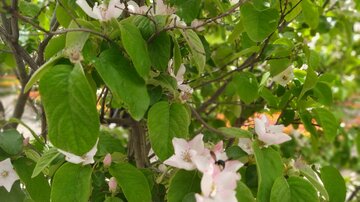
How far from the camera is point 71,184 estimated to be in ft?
2.46

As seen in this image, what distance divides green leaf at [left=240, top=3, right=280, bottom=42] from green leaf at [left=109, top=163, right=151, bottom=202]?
304 millimetres

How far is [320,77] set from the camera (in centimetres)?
108

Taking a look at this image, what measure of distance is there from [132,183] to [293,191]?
246 millimetres

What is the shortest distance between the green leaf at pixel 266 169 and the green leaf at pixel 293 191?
11mm

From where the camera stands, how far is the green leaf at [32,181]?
0.83m

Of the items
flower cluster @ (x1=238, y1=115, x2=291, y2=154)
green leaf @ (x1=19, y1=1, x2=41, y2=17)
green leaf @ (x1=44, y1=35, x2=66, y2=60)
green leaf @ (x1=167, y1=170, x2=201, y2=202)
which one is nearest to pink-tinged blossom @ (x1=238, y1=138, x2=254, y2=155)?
flower cluster @ (x1=238, y1=115, x2=291, y2=154)

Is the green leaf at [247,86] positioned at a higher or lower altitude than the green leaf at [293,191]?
lower

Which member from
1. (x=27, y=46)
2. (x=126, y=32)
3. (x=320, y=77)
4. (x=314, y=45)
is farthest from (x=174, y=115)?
(x=314, y=45)

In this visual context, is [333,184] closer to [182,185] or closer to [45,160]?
[182,185]

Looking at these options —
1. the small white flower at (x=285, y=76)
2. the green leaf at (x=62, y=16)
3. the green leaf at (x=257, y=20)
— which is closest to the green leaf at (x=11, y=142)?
the green leaf at (x=62, y=16)

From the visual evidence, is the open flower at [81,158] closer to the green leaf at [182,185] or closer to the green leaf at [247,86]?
the green leaf at [182,185]

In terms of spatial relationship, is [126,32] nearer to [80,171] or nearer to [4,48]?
[80,171]

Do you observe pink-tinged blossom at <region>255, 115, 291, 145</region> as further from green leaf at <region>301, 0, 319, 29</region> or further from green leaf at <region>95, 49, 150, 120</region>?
green leaf at <region>301, 0, 319, 29</region>

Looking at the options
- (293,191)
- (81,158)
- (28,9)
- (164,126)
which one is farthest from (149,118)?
(28,9)
